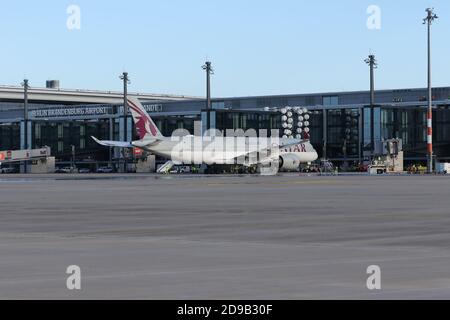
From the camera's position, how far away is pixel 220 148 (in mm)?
131250

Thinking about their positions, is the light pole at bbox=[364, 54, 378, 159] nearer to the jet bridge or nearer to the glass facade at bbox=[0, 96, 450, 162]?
the glass facade at bbox=[0, 96, 450, 162]

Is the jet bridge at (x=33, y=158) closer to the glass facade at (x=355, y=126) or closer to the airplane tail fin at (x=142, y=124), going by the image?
the glass facade at (x=355, y=126)

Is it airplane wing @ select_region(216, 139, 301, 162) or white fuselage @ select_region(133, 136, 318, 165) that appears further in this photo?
airplane wing @ select_region(216, 139, 301, 162)

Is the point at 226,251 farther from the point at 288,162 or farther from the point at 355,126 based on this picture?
the point at 355,126

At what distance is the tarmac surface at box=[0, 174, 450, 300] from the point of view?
624 inches

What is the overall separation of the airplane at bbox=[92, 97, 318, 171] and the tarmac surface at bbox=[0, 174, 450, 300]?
8150 centimetres

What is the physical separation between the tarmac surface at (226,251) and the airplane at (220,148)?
81.5 m

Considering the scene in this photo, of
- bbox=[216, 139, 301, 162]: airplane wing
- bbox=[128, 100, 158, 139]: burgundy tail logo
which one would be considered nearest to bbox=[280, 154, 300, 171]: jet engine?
bbox=[216, 139, 301, 162]: airplane wing

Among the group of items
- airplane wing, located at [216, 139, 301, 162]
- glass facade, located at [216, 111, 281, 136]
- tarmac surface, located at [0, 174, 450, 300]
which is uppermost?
glass facade, located at [216, 111, 281, 136]

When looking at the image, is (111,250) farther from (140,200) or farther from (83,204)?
(140,200)

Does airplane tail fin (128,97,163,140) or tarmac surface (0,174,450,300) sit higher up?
airplane tail fin (128,97,163,140)

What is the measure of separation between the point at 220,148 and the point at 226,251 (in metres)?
108

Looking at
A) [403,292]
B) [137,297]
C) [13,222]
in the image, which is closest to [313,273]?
[403,292]

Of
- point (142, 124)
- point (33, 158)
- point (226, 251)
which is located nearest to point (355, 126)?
point (142, 124)
